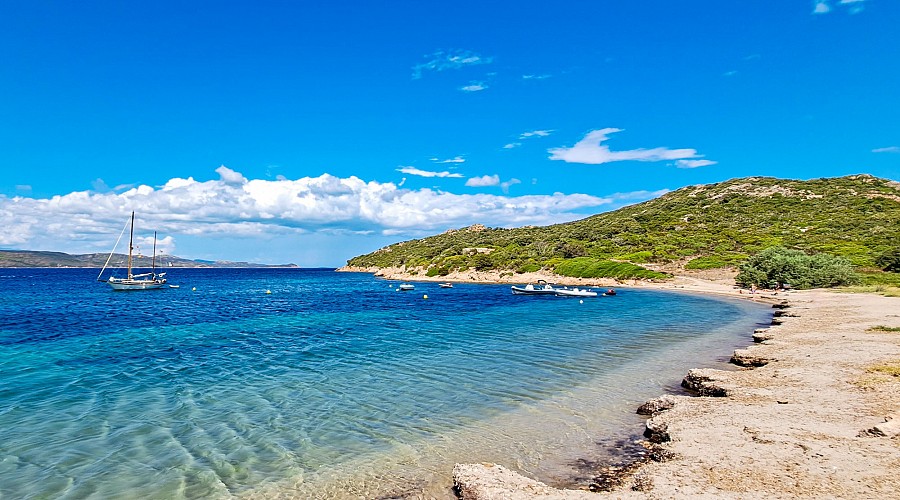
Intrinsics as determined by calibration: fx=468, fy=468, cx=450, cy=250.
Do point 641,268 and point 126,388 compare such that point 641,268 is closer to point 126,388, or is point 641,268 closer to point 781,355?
point 781,355

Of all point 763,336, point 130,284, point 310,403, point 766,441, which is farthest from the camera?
point 130,284

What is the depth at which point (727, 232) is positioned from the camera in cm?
11488

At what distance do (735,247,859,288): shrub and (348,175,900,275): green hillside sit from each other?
48.0 ft

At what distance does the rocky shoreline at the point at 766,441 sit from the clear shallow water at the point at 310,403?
1.43 meters

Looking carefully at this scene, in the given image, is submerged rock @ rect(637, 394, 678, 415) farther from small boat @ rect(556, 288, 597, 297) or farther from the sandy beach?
small boat @ rect(556, 288, 597, 297)

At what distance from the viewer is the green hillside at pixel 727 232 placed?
9475cm

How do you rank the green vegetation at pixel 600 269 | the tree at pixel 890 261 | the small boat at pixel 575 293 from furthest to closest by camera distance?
the green vegetation at pixel 600 269 → the small boat at pixel 575 293 → the tree at pixel 890 261

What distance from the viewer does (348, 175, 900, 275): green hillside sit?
94750mm

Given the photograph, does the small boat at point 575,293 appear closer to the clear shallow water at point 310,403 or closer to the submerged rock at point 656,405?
the clear shallow water at point 310,403

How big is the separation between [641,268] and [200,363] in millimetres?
84144

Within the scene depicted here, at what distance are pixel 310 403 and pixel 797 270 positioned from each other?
224ft

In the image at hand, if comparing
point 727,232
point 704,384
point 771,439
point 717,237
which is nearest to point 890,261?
point 717,237

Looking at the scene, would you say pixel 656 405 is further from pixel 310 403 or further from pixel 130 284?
pixel 130 284

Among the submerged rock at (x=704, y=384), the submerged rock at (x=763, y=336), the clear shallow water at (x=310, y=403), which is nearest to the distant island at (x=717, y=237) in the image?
the submerged rock at (x=763, y=336)
